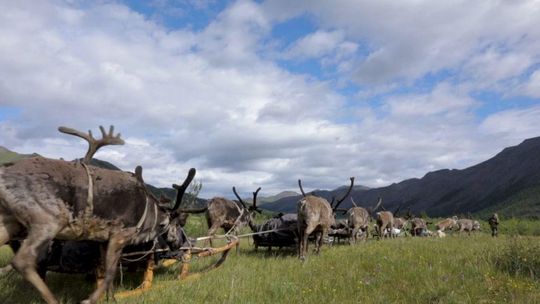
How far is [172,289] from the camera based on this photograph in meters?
7.64

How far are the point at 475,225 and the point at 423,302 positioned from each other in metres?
34.9

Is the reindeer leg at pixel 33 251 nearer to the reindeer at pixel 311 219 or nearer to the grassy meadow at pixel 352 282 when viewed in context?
the grassy meadow at pixel 352 282

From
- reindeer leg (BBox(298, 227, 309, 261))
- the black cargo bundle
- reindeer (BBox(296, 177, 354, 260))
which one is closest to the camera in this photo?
reindeer leg (BBox(298, 227, 309, 261))

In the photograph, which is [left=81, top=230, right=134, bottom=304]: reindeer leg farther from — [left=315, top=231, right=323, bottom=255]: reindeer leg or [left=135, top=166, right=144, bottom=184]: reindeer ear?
[left=315, top=231, right=323, bottom=255]: reindeer leg

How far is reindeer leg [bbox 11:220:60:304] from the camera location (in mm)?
5514

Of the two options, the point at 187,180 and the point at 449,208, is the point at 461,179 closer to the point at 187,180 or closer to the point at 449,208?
the point at 449,208

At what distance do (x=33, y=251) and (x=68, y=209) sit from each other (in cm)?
71

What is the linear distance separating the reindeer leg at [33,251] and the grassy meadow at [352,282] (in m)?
1.65

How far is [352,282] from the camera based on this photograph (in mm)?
8180

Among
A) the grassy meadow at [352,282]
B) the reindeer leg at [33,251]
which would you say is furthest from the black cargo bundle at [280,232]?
the reindeer leg at [33,251]

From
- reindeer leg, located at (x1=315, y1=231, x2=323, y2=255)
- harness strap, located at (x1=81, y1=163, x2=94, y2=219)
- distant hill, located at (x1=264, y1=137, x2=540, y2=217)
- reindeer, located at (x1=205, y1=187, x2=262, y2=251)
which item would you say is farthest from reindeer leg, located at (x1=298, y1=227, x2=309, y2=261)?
distant hill, located at (x1=264, y1=137, x2=540, y2=217)

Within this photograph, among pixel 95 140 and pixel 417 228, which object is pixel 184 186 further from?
pixel 417 228

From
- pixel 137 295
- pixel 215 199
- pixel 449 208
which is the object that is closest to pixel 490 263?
pixel 137 295

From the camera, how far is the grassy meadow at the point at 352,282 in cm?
692
